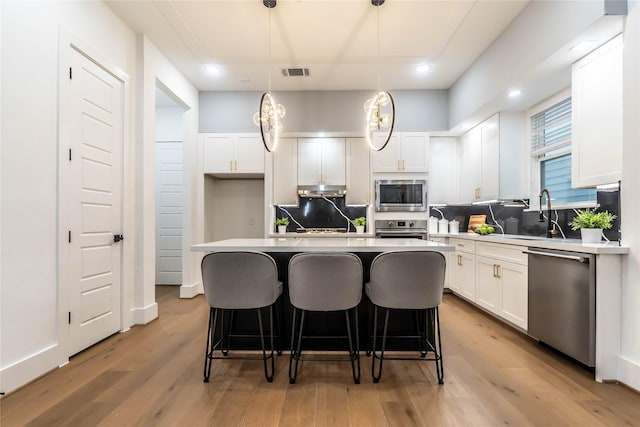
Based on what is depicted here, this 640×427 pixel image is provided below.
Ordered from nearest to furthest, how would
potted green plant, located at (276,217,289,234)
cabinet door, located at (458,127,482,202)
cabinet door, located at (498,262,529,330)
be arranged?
1. cabinet door, located at (498,262,529,330)
2. cabinet door, located at (458,127,482,202)
3. potted green plant, located at (276,217,289,234)

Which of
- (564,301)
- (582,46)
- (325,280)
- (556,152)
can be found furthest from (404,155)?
(325,280)

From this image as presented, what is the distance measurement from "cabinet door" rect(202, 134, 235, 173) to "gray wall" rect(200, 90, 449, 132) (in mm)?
245

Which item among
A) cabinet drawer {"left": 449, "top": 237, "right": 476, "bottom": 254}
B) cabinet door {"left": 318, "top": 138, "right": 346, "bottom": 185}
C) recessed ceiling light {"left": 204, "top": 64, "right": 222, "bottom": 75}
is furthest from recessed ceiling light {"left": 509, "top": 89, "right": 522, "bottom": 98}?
recessed ceiling light {"left": 204, "top": 64, "right": 222, "bottom": 75}

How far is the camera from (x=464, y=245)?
4.19 m

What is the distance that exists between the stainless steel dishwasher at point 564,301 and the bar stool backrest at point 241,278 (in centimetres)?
215

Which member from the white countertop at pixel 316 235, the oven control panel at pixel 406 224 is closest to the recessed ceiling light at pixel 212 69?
the white countertop at pixel 316 235

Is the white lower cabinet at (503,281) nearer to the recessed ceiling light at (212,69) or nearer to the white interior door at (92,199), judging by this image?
the white interior door at (92,199)

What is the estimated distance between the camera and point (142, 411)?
6.03 ft

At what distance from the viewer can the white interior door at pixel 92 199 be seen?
2533 mm

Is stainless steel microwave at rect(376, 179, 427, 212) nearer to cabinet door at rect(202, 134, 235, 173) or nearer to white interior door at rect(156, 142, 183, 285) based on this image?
cabinet door at rect(202, 134, 235, 173)

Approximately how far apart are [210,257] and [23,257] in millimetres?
1248

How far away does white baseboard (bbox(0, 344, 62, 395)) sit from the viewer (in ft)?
6.53

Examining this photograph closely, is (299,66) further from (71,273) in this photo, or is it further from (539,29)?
(71,273)

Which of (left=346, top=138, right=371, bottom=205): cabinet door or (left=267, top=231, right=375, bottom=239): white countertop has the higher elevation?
(left=346, top=138, right=371, bottom=205): cabinet door
